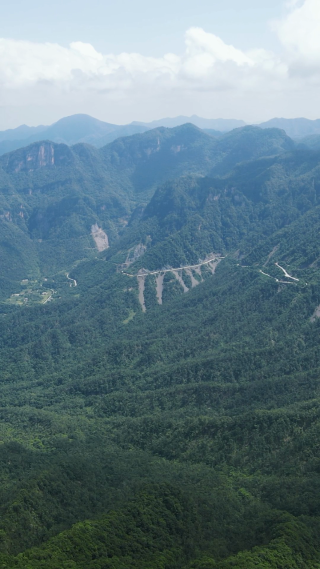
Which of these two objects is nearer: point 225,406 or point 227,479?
point 227,479

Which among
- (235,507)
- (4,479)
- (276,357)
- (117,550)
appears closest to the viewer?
(117,550)

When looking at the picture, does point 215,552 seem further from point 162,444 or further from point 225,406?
point 225,406

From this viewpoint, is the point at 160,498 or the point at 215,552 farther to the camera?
the point at 160,498

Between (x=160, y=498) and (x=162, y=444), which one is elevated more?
(x=160, y=498)

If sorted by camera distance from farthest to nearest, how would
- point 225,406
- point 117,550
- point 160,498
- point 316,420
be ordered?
point 225,406 < point 316,420 < point 160,498 < point 117,550

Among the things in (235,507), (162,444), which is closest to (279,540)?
(235,507)

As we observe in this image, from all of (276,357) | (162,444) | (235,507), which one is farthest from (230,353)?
(235,507)

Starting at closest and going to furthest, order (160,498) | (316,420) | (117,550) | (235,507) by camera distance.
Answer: (117,550), (160,498), (235,507), (316,420)

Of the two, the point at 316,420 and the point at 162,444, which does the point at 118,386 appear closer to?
the point at 162,444

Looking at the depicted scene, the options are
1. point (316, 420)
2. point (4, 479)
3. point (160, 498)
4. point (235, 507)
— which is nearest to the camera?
point (160, 498)
